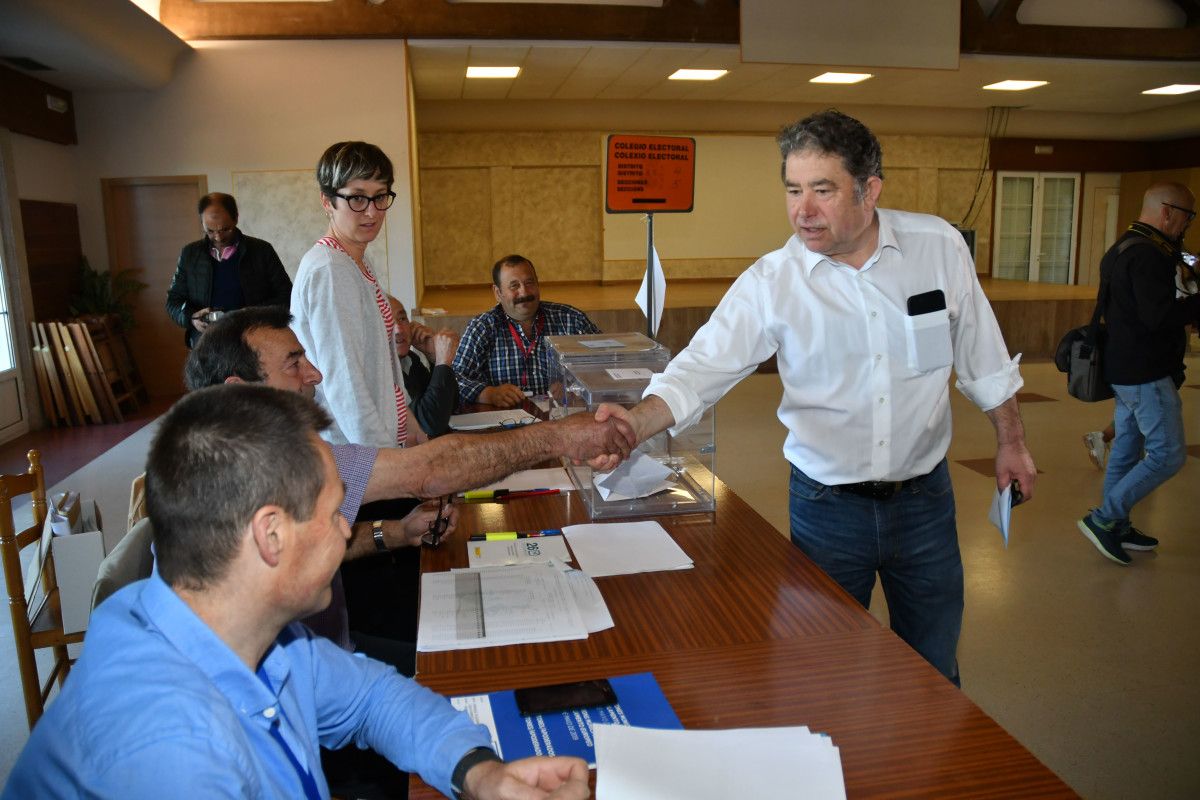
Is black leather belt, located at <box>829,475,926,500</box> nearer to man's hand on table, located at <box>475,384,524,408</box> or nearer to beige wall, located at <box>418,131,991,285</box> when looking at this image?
man's hand on table, located at <box>475,384,524,408</box>

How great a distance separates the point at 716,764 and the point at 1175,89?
1248 centimetres

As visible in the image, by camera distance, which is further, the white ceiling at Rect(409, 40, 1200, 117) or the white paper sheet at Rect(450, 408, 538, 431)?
the white ceiling at Rect(409, 40, 1200, 117)

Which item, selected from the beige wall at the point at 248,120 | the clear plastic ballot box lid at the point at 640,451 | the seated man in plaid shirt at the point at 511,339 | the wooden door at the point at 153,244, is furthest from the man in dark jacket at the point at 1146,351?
the wooden door at the point at 153,244

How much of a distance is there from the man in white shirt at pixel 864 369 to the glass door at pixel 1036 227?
12.8 m

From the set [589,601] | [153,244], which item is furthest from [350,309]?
[153,244]

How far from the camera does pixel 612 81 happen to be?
9.53 m

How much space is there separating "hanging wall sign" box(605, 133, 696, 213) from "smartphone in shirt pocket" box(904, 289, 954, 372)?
1.23 meters

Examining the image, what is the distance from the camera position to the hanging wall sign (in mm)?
2959

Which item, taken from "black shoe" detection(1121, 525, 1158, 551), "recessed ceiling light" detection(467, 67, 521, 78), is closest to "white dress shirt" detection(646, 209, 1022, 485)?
"black shoe" detection(1121, 525, 1158, 551)

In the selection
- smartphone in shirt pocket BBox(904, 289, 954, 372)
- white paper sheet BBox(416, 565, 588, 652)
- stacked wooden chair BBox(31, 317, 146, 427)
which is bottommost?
stacked wooden chair BBox(31, 317, 146, 427)

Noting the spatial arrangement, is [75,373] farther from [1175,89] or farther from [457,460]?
[1175,89]

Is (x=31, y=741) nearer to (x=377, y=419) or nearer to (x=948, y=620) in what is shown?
(x=377, y=419)

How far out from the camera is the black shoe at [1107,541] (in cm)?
362

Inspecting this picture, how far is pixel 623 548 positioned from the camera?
6.11 feet
